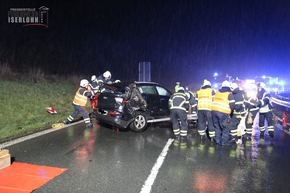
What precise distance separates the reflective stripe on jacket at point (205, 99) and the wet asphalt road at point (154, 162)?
103 centimetres

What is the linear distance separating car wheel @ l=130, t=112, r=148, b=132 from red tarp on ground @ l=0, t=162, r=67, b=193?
4062 mm

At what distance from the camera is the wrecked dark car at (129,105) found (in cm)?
892

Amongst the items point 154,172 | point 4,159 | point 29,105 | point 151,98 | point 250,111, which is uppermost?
point 151,98

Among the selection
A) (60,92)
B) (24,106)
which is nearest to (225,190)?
(24,106)

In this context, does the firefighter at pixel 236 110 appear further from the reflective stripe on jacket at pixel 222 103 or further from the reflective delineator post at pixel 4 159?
the reflective delineator post at pixel 4 159

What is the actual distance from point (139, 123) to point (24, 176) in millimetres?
4835

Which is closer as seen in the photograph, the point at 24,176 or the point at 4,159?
the point at 24,176

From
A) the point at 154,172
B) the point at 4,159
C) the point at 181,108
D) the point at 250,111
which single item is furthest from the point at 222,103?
the point at 4,159

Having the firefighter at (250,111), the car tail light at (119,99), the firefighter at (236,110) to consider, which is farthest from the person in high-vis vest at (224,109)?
the car tail light at (119,99)

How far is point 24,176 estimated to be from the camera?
5.02m

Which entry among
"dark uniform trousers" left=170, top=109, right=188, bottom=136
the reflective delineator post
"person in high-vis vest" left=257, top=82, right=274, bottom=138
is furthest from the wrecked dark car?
the reflective delineator post

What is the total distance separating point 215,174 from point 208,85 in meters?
3.60

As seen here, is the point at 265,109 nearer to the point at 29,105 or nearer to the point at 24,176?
the point at 24,176

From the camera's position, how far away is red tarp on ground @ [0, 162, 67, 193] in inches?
177
